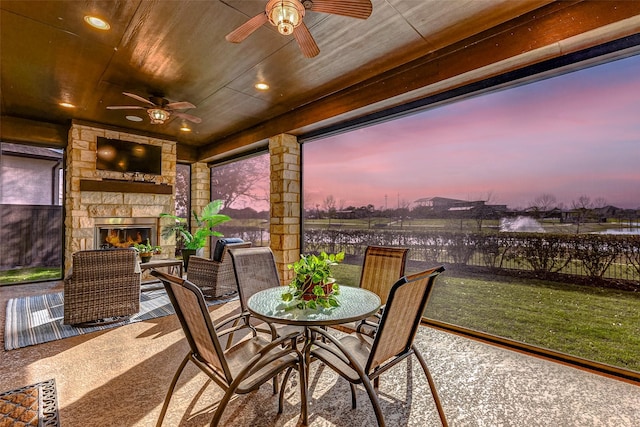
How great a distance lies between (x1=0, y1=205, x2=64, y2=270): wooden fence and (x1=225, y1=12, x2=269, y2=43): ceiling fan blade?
599 centimetres

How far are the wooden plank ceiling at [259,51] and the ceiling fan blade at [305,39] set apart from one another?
11.5 inches

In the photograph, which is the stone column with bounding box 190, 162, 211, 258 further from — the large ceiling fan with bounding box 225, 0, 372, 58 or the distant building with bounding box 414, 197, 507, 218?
the large ceiling fan with bounding box 225, 0, 372, 58

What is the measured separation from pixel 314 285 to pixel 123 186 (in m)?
5.19

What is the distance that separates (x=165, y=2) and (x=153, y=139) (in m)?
4.32

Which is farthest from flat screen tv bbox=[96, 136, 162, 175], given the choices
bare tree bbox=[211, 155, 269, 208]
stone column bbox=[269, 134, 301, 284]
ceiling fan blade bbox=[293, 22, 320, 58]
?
ceiling fan blade bbox=[293, 22, 320, 58]

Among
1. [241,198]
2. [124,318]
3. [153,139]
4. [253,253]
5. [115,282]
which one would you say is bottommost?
[124,318]

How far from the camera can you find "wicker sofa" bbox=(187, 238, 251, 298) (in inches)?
163

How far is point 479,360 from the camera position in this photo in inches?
97.2

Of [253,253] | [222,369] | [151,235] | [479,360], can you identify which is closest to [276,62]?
[253,253]

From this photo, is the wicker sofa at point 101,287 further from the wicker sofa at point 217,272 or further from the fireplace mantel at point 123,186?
the fireplace mantel at point 123,186

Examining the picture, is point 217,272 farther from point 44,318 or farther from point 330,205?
point 330,205

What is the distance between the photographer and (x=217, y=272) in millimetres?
4133

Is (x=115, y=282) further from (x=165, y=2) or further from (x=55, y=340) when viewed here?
(x=165, y=2)

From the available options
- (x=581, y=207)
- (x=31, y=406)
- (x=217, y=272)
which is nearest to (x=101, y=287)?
(x=217, y=272)
